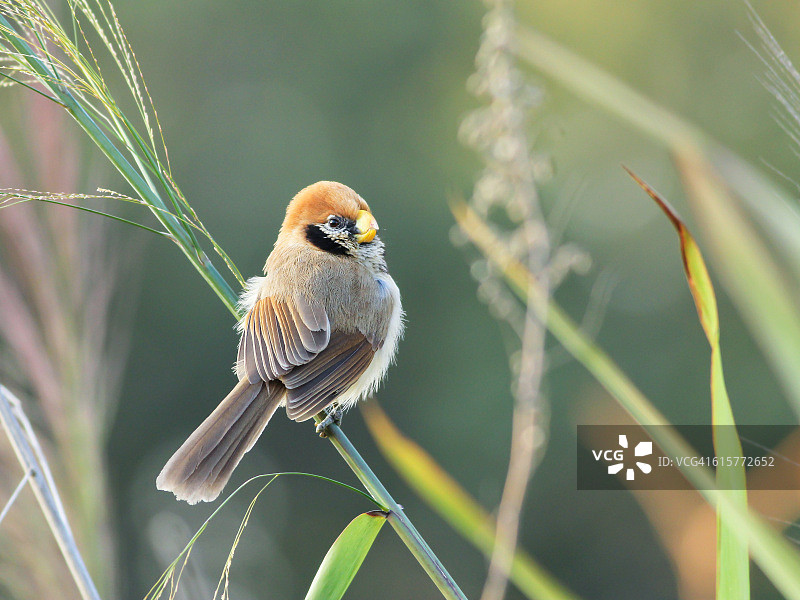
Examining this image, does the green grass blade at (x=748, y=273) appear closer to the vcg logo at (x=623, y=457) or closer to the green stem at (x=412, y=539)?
the green stem at (x=412, y=539)

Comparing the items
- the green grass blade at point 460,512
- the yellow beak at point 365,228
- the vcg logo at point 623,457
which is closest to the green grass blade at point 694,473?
the green grass blade at point 460,512

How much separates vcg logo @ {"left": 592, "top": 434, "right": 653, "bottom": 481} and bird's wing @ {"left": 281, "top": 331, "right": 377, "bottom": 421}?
629mm

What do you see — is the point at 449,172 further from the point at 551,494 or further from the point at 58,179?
the point at 58,179

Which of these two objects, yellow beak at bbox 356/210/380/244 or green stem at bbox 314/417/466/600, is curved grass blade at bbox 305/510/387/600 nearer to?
green stem at bbox 314/417/466/600

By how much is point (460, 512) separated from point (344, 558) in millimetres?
194

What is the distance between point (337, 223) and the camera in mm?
2396

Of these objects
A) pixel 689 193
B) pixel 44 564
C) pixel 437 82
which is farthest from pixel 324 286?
pixel 437 82

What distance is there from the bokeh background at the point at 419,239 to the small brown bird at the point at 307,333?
16.3ft

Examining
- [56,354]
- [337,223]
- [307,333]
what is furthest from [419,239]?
[56,354]

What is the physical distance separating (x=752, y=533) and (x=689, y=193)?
0.52 metres

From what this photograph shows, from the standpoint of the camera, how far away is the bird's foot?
1577 mm

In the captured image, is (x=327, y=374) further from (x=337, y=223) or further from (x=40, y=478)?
(x=40, y=478)

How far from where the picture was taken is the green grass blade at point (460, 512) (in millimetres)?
1058

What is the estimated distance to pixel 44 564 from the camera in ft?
4.50
